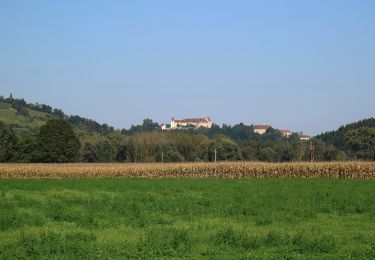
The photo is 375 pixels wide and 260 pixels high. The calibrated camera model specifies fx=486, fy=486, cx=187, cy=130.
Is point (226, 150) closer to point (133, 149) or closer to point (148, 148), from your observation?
point (148, 148)

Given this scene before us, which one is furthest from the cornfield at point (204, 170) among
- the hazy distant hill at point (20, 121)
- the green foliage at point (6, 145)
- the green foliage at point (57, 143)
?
the hazy distant hill at point (20, 121)

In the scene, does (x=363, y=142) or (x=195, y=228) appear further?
(x=363, y=142)

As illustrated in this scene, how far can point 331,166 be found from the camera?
55.2 m

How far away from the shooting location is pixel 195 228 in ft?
51.4

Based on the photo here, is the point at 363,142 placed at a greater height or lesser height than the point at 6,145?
greater

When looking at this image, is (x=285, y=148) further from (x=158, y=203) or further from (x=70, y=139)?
(x=158, y=203)

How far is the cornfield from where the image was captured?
55312 millimetres

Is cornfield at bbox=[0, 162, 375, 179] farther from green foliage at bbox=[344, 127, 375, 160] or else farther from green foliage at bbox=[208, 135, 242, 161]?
green foliage at bbox=[344, 127, 375, 160]

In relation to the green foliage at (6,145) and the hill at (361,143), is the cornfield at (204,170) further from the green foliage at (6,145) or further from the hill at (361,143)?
the hill at (361,143)

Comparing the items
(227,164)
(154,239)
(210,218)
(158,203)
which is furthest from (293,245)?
(227,164)

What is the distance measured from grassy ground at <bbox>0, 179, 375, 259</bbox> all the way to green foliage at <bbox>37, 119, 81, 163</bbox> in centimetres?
7751

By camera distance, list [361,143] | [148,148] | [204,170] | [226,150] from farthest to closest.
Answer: [148,148] < [226,150] < [361,143] < [204,170]

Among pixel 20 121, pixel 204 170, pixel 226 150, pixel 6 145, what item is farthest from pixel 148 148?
pixel 20 121

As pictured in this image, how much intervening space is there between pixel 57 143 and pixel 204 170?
46.7 meters
